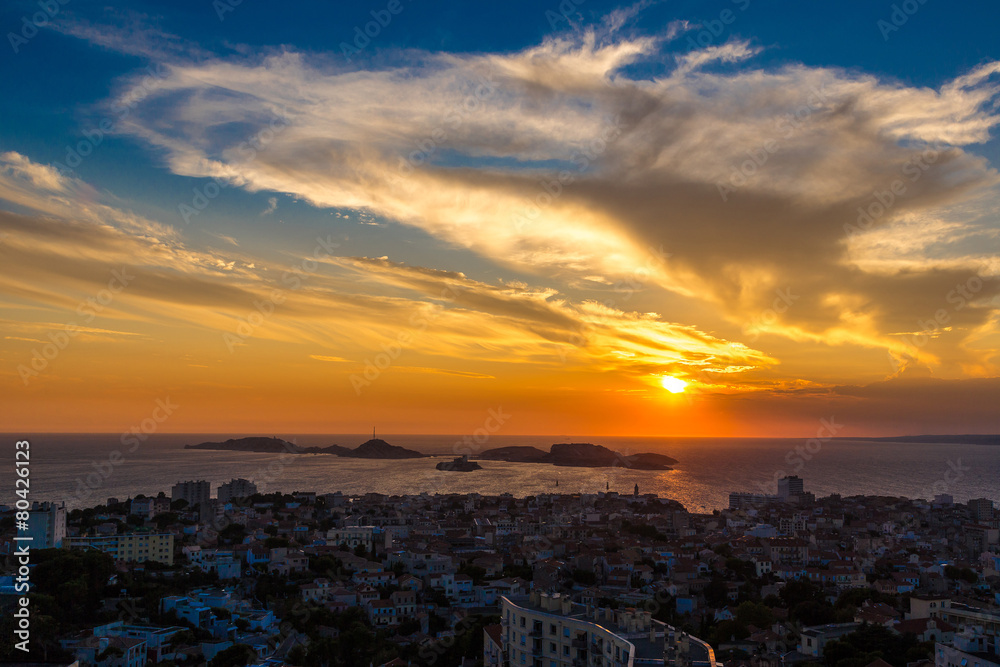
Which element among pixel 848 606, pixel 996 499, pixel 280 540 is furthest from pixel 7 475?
pixel 996 499

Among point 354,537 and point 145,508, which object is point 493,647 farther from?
point 145,508

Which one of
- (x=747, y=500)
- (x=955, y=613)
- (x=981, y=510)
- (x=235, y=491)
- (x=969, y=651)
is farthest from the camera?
(x=747, y=500)

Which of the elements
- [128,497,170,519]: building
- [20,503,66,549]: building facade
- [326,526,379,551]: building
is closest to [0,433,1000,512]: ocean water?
[128,497,170,519]: building

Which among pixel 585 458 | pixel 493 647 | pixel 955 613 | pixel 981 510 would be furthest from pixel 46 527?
pixel 585 458

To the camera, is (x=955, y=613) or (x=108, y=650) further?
(x=955, y=613)

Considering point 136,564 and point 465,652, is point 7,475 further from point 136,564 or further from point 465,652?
point 465,652
